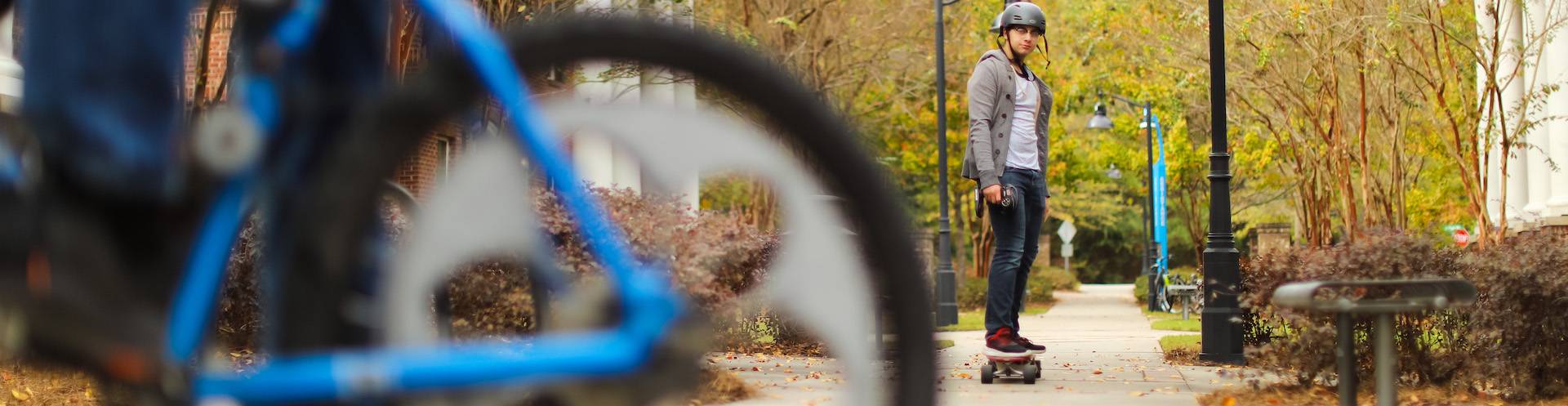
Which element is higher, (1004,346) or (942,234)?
(942,234)

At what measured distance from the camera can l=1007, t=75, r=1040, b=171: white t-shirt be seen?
7.05m

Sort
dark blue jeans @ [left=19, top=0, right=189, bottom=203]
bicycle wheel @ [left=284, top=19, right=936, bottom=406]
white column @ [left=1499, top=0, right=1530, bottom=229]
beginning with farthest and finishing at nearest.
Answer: white column @ [left=1499, top=0, right=1530, bottom=229]
dark blue jeans @ [left=19, top=0, right=189, bottom=203]
bicycle wheel @ [left=284, top=19, right=936, bottom=406]

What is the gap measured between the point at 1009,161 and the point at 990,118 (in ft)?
0.72

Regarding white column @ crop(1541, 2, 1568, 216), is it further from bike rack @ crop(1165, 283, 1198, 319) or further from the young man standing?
the young man standing

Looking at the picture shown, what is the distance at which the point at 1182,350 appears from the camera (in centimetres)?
1006

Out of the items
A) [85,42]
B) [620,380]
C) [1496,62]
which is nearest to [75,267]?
[85,42]

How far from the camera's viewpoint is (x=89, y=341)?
160 centimetres

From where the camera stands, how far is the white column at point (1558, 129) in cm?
1878

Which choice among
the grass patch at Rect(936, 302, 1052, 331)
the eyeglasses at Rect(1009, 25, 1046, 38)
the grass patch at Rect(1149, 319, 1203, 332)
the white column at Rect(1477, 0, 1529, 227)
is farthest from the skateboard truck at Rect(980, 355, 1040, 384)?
the white column at Rect(1477, 0, 1529, 227)

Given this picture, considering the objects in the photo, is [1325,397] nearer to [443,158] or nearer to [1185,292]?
[443,158]

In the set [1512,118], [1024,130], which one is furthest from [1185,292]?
[1024,130]

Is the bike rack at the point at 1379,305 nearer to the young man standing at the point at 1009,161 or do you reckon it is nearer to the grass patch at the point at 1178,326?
the young man standing at the point at 1009,161

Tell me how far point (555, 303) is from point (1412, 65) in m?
22.4

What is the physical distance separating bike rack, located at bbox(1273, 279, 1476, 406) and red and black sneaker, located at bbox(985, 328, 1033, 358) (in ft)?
11.0
